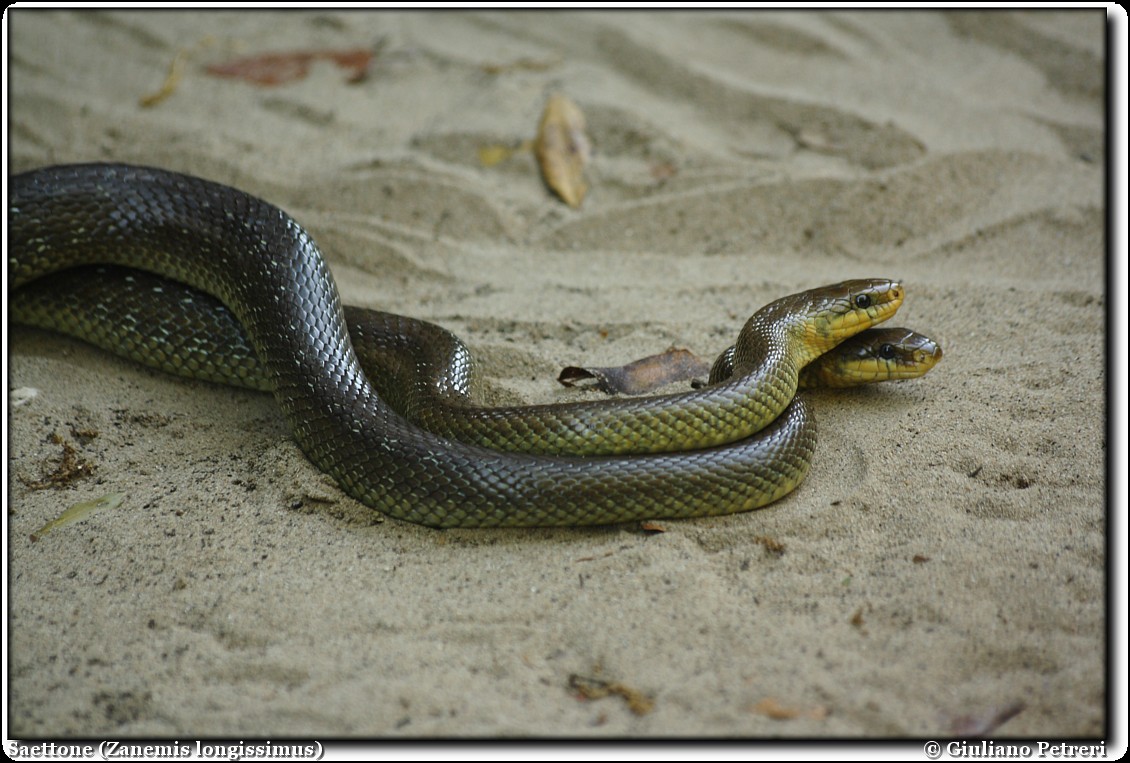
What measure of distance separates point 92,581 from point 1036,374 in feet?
13.4

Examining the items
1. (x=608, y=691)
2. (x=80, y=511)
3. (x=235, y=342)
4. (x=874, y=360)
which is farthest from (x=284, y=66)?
(x=608, y=691)

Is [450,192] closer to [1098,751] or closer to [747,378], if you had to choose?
[747,378]

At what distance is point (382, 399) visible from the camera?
14.0ft

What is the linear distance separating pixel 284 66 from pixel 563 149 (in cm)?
238

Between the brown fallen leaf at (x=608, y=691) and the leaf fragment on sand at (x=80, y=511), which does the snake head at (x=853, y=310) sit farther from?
the leaf fragment on sand at (x=80, y=511)

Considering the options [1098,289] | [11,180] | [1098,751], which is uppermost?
[11,180]

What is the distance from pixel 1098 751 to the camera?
8.64 feet

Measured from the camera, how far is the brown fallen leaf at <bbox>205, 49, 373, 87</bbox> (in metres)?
6.93

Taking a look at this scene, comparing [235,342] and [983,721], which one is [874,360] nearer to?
[983,721]

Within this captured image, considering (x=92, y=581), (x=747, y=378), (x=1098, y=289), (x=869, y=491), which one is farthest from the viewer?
(x=1098, y=289)

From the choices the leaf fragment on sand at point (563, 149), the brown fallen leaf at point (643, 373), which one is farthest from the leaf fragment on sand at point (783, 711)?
the leaf fragment on sand at point (563, 149)

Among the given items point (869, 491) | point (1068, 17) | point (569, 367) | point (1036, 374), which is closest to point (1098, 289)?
point (1036, 374)

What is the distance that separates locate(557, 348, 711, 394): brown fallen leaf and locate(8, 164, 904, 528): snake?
40 centimetres

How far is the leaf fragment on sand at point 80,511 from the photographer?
3.61 meters
